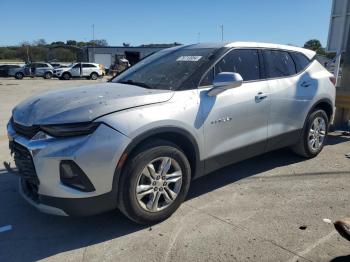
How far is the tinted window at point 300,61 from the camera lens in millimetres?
5277

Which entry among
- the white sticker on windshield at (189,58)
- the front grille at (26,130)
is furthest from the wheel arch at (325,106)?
the front grille at (26,130)

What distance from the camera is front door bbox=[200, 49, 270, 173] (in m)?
3.92

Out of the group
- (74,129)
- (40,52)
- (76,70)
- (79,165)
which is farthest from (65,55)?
(79,165)

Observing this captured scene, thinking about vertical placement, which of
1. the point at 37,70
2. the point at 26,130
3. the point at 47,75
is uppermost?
the point at 26,130

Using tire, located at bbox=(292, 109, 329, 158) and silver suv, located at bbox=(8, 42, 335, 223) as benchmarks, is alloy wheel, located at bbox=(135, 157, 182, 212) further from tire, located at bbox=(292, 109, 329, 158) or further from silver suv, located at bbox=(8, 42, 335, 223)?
tire, located at bbox=(292, 109, 329, 158)

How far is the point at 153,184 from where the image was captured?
11.6ft

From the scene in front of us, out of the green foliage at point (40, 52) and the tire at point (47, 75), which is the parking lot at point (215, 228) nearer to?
the tire at point (47, 75)

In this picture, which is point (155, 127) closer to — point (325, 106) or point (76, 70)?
point (325, 106)

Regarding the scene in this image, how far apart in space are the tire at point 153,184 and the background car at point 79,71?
112 ft

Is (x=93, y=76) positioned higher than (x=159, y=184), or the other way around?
(x=159, y=184)

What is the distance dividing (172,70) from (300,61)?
2193 millimetres

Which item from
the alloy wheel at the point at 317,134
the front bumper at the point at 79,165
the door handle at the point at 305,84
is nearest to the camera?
the front bumper at the point at 79,165

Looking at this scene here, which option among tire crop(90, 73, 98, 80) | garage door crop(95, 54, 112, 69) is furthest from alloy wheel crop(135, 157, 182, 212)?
garage door crop(95, 54, 112, 69)

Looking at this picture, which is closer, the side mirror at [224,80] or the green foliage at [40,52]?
the side mirror at [224,80]
